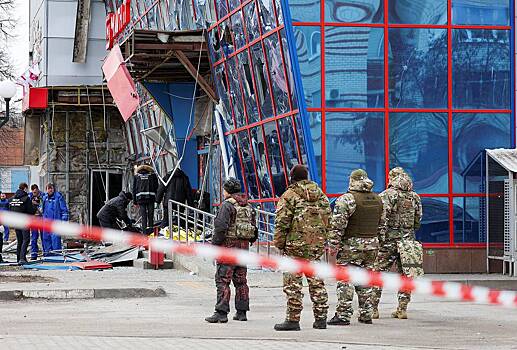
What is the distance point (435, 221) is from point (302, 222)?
9.81 m

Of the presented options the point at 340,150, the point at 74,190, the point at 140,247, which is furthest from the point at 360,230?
the point at 74,190

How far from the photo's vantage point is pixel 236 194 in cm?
1295

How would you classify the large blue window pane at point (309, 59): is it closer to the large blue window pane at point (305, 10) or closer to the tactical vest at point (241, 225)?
the large blue window pane at point (305, 10)

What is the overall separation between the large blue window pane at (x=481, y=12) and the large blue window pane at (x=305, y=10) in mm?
2744

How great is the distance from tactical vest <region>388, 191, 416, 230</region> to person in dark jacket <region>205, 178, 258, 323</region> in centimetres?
175

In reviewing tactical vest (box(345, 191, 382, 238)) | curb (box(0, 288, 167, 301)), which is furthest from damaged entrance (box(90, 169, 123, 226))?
tactical vest (box(345, 191, 382, 238))

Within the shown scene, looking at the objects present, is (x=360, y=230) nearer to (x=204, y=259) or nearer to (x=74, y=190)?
(x=204, y=259)

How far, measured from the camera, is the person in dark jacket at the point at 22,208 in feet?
74.1

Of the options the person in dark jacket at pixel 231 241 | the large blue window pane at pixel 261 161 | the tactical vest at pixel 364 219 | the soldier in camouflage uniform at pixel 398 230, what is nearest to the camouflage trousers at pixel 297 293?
the tactical vest at pixel 364 219

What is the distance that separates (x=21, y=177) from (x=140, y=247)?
55.7 meters

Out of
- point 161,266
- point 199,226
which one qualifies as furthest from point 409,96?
point 161,266

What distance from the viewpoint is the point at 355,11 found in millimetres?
20812

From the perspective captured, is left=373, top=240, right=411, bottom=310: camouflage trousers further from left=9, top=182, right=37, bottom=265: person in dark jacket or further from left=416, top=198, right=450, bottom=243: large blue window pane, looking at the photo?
left=9, top=182, right=37, bottom=265: person in dark jacket

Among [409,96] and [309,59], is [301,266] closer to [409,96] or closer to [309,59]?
[309,59]
